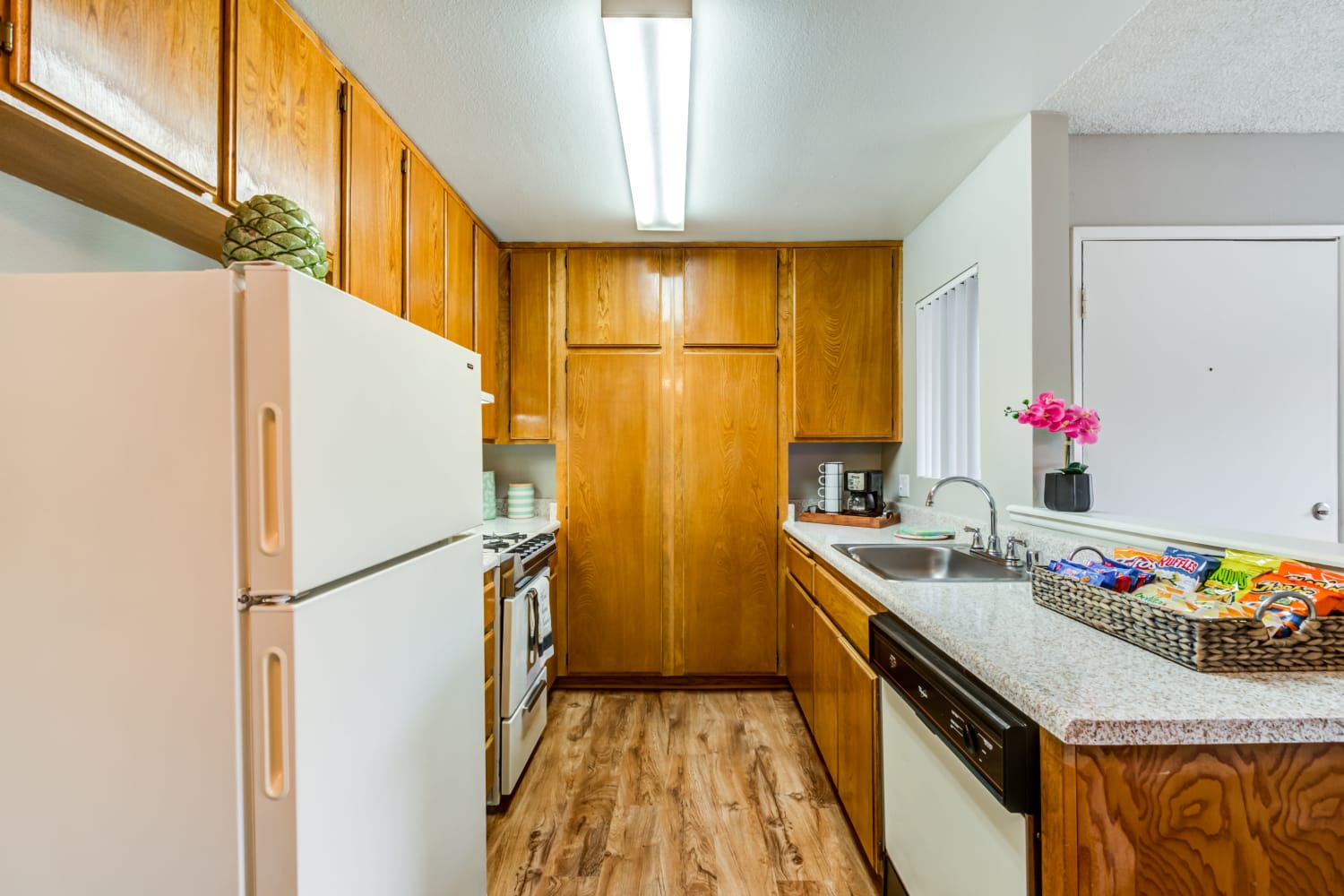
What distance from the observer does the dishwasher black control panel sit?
2.77 ft

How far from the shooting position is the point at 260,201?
101 cm

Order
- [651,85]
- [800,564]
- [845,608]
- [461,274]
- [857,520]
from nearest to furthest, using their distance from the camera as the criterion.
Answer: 1. [651,85]
2. [845,608]
3. [461,274]
4. [800,564]
5. [857,520]

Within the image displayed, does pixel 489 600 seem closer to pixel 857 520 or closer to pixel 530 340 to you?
pixel 530 340

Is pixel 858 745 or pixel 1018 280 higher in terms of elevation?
pixel 1018 280

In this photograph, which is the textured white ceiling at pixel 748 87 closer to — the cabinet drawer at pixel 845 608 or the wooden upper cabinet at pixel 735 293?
the wooden upper cabinet at pixel 735 293

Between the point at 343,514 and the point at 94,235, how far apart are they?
3.09 ft

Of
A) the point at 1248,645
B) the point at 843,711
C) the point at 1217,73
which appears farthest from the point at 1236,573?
the point at 1217,73

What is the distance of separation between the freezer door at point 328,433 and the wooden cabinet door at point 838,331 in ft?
7.54

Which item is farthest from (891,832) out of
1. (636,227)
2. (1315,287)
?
(636,227)

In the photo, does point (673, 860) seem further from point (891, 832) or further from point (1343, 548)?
point (1343, 548)

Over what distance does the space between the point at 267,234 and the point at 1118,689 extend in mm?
1583

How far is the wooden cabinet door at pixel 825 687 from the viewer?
1944mm

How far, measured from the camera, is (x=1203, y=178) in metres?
1.97

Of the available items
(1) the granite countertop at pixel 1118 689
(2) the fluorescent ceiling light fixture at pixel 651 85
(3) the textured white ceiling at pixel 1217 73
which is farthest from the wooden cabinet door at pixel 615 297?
(1) the granite countertop at pixel 1118 689
